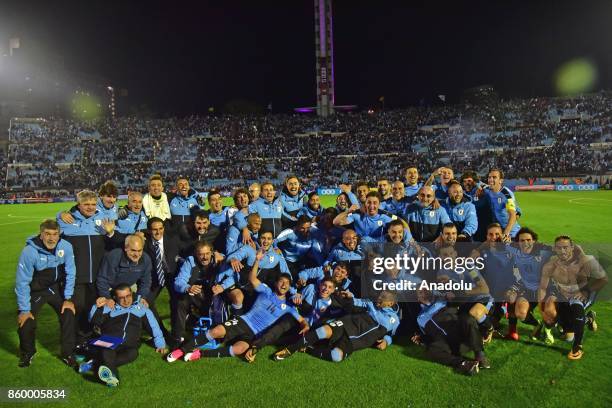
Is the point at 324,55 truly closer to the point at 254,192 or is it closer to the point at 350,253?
the point at 254,192

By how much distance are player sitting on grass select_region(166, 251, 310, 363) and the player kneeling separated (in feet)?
0.98

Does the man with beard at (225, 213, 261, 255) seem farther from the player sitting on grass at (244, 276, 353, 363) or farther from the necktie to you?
the player sitting on grass at (244, 276, 353, 363)

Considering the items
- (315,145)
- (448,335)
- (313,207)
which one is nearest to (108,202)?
(313,207)

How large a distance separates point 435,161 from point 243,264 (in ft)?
149

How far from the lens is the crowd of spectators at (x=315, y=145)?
46500 mm

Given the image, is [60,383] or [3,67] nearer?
[60,383]

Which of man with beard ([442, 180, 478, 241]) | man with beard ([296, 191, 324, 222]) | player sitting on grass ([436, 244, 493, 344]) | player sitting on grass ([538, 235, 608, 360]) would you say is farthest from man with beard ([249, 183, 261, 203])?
player sitting on grass ([538, 235, 608, 360])

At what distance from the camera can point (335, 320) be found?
5.28 m

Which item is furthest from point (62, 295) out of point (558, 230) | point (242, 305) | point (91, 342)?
point (558, 230)

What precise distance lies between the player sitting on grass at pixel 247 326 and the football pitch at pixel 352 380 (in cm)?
13

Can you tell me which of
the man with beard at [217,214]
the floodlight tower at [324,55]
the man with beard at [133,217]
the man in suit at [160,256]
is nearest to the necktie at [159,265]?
the man in suit at [160,256]

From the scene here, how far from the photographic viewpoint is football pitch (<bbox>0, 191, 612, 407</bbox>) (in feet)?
13.5

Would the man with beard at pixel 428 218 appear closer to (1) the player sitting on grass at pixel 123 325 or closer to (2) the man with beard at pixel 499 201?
(2) the man with beard at pixel 499 201

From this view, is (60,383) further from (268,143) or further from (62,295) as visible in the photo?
(268,143)
